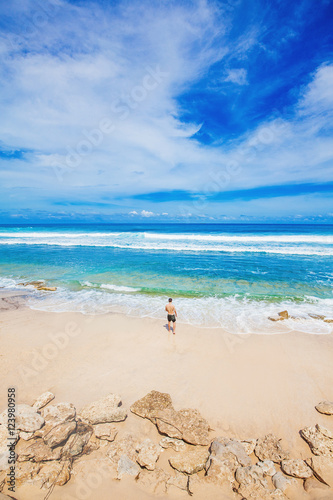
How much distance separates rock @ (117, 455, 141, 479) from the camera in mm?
3504

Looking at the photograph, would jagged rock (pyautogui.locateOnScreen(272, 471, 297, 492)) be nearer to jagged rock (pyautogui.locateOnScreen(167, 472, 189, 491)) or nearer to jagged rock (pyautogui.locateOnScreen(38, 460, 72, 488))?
jagged rock (pyautogui.locateOnScreen(167, 472, 189, 491))

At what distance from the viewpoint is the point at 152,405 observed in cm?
477

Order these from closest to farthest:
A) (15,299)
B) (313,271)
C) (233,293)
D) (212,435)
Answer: (212,435)
(15,299)
(233,293)
(313,271)

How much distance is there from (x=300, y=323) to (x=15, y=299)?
43.1 ft

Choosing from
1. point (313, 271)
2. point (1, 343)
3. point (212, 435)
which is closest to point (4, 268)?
point (1, 343)

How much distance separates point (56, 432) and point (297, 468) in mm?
4065

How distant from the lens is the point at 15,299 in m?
11.2

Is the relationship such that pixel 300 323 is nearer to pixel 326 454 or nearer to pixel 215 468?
pixel 326 454

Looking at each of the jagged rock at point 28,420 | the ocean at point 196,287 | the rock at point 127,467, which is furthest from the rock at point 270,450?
the ocean at point 196,287

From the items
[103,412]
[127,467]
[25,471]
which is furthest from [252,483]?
[25,471]

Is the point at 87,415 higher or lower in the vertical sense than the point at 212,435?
higher

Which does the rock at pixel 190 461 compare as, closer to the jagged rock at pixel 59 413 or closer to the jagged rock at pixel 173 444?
the jagged rock at pixel 173 444

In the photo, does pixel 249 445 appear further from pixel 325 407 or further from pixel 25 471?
pixel 25 471

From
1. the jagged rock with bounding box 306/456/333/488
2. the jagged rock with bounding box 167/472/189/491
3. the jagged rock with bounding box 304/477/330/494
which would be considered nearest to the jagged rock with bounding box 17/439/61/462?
the jagged rock with bounding box 167/472/189/491
